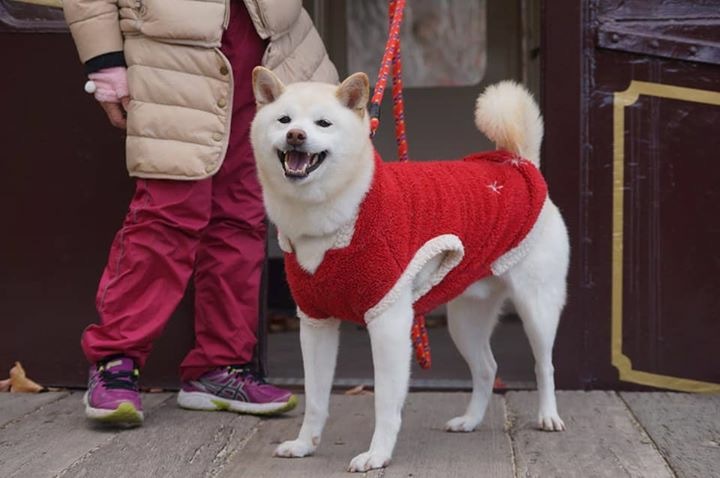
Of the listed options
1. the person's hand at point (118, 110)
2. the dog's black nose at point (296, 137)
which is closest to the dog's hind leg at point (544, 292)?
the dog's black nose at point (296, 137)

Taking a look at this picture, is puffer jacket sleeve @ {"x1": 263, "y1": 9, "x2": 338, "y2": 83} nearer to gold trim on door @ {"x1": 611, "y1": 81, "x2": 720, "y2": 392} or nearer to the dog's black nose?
the dog's black nose

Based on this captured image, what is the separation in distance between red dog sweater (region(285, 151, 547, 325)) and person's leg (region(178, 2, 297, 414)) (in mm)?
654

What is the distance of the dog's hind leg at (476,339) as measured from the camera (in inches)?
119

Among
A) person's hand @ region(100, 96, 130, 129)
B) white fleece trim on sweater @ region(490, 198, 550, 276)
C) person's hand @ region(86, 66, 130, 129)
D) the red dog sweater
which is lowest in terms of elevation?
white fleece trim on sweater @ region(490, 198, 550, 276)

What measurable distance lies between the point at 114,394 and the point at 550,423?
1.19m

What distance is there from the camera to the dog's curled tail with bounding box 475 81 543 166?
2.93m

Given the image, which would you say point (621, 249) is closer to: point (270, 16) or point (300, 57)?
point (300, 57)

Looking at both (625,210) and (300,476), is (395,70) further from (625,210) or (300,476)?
(300,476)

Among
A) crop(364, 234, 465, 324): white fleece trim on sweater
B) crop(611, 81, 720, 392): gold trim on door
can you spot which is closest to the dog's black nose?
crop(364, 234, 465, 324): white fleece trim on sweater

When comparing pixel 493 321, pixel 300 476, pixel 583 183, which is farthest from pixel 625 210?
pixel 300 476

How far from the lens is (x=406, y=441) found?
287cm

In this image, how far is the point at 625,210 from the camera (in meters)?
3.46

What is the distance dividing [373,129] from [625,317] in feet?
4.20

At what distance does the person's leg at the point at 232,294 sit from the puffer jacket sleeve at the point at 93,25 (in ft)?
1.38
